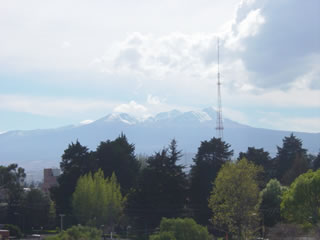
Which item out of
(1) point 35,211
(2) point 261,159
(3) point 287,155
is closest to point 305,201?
(2) point 261,159

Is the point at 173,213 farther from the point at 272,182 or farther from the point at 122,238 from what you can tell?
the point at 272,182

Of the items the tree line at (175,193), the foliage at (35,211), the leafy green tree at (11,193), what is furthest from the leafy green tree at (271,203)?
the leafy green tree at (11,193)

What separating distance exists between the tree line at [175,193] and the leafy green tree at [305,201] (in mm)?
63

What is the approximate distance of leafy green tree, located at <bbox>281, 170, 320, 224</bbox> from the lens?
3253cm

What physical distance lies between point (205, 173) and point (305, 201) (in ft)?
50.6

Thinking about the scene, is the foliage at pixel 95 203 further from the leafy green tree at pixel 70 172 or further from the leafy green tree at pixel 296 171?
the leafy green tree at pixel 296 171

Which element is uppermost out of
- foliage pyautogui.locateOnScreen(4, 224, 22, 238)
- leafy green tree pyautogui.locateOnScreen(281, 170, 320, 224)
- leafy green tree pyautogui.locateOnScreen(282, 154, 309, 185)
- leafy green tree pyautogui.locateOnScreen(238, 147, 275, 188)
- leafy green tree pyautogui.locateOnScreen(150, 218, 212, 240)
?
leafy green tree pyautogui.locateOnScreen(238, 147, 275, 188)

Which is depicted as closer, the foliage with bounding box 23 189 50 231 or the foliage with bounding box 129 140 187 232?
the foliage with bounding box 129 140 187 232

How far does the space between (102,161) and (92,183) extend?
32.8ft

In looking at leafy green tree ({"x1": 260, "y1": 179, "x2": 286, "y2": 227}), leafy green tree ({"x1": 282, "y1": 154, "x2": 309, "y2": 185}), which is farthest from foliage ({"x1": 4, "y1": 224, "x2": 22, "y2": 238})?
leafy green tree ({"x1": 282, "y1": 154, "x2": 309, "y2": 185})

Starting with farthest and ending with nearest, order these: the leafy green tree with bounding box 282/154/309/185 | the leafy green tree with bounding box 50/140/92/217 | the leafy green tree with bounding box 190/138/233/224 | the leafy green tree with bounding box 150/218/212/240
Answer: the leafy green tree with bounding box 282/154/309/185 → the leafy green tree with bounding box 50/140/92/217 → the leafy green tree with bounding box 190/138/233/224 → the leafy green tree with bounding box 150/218/212/240

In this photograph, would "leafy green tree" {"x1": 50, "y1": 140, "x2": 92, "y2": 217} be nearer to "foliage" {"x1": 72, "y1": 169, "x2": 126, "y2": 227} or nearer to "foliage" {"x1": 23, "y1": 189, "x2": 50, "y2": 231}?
"foliage" {"x1": 23, "y1": 189, "x2": 50, "y2": 231}

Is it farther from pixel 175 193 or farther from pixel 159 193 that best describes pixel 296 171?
pixel 159 193

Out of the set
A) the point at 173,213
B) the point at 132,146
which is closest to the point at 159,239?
the point at 173,213
